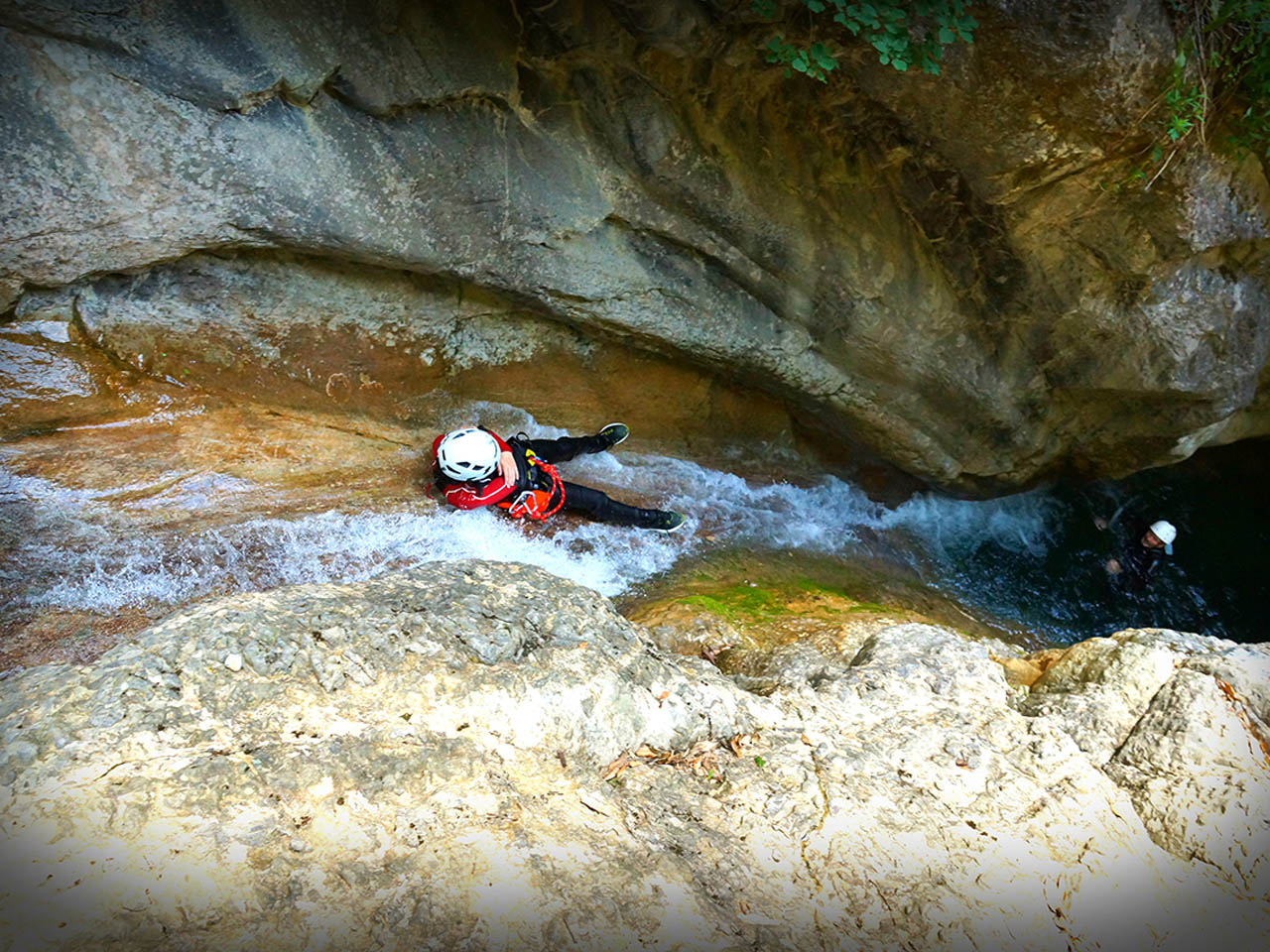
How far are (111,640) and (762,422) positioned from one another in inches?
204

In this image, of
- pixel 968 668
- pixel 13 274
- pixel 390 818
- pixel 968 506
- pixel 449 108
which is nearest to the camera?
pixel 390 818

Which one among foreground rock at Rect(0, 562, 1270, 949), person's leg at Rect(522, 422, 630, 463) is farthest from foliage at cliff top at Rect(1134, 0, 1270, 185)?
person's leg at Rect(522, 422, 630, 463)

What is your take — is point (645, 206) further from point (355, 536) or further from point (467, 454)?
point (355, 536)

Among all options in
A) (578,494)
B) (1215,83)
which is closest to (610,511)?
(578,494)

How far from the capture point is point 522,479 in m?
5.62

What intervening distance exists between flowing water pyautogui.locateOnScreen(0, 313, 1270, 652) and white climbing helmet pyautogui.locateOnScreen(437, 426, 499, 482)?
404 millimetres

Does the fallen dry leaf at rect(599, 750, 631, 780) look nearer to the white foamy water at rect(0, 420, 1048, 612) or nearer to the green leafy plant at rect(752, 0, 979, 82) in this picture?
the white foamy water at rect(0, 420, 1048, 612)

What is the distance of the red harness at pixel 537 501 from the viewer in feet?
18.4

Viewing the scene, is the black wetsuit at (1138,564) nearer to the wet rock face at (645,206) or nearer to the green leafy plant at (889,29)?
the wet rock face at (645,206)

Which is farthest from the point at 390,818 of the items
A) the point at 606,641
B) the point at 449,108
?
the point at 449,108

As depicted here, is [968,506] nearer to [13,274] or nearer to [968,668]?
[968,668]

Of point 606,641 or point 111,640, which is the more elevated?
point 111,640

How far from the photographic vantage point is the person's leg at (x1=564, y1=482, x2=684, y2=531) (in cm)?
603

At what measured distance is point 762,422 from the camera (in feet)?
24.0
